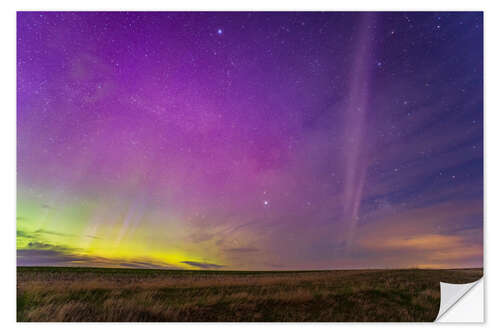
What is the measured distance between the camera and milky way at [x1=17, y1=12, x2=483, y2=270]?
527 cm

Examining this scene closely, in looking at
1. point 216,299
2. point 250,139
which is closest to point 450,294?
point 216,299

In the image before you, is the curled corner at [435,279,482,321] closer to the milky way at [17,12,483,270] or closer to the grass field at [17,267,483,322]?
the grass field at [17,267,483,322]

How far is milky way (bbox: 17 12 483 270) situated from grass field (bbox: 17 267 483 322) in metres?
0.20

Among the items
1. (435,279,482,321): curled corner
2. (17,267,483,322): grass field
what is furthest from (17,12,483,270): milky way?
(435,279,482,321): curled corner

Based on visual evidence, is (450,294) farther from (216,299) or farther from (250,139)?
(250,139)

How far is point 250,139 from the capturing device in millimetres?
5656

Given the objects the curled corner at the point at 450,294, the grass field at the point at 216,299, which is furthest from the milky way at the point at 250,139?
the curled corner at the point at 450,294

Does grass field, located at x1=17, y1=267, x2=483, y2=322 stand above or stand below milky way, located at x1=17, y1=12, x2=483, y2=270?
below

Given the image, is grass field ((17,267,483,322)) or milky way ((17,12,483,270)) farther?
milky way ((17,12,483,270))

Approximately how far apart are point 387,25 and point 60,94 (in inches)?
187

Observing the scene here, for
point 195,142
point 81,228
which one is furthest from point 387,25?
point 81,228

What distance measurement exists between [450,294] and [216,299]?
318 cm

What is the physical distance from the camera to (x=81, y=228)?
207 inches
